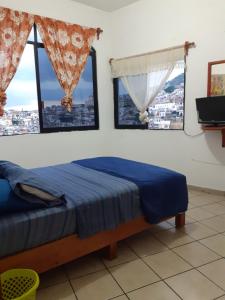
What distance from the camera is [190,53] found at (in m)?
3.47

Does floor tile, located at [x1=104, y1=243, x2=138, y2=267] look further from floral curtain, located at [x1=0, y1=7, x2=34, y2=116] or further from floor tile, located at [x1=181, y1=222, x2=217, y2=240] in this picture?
floral curtain, located at [x1=0, y1=7, x2=34, y2=116]

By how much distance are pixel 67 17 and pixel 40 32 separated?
57cm

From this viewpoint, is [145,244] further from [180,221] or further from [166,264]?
[180,221]

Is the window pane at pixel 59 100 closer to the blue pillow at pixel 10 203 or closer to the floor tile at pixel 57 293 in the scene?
the blue pillow at pixel 10 203

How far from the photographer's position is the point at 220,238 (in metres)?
2.32

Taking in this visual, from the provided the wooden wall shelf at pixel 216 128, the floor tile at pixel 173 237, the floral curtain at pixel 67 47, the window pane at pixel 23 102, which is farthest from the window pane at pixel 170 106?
the window pane at pixel 23 102

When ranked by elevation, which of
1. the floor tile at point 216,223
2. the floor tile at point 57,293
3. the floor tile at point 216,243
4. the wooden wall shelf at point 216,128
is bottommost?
the floor tile at point 57,293

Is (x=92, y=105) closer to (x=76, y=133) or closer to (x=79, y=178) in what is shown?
(x=76, y=133)

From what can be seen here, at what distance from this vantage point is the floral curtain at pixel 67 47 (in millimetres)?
3645

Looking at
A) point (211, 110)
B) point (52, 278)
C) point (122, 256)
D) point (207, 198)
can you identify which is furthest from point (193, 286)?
point (211, 110)

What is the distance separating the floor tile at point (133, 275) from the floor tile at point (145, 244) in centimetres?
16

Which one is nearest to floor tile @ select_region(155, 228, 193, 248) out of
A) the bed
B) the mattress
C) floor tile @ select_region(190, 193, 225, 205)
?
the bed

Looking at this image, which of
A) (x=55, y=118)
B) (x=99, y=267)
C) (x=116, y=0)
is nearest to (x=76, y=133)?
(x=55, y=118)

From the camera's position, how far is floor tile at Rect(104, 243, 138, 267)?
2007mm
